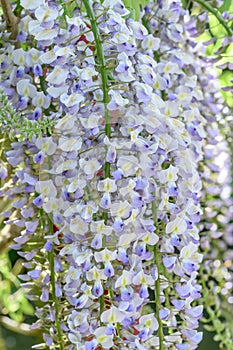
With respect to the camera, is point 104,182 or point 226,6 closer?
point 104,182

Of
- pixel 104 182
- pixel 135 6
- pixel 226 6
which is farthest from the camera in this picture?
pixel 226 6

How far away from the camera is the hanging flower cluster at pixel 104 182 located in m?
0.50

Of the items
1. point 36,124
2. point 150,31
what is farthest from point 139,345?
point 150,31

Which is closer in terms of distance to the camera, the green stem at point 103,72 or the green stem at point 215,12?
the green stem at point 103,72

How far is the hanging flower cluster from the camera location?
1.65 feet

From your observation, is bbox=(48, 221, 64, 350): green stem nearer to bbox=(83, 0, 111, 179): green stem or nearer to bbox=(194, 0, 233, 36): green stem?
bbox=(83, 0, 111, 179): green stem

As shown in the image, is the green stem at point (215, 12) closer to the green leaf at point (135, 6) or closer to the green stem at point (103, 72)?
the green leaf at point (135, 6)

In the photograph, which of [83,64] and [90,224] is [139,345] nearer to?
[90,224]

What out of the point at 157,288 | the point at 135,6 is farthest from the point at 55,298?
the point at 135,6

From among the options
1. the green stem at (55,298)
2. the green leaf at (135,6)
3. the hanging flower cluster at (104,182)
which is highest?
the green leaf at (135,6)

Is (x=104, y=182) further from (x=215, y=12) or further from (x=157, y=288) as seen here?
(x=215, y=12)

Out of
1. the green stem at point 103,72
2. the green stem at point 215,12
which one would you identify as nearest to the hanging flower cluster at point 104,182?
the green stem at point 103,72

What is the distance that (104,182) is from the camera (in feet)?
1.63

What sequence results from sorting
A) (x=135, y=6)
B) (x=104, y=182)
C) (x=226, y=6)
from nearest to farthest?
(x=104, y=182)
(x=135, y=6)
(x=226, y=6)
